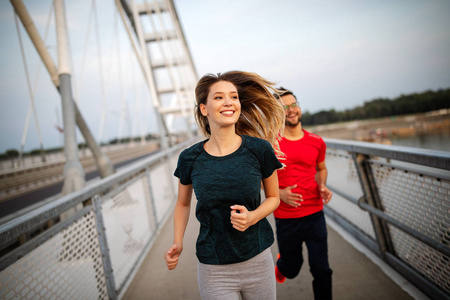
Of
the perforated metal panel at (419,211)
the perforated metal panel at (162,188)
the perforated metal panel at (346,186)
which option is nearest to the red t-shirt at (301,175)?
the perforated metal panel at (419,211)

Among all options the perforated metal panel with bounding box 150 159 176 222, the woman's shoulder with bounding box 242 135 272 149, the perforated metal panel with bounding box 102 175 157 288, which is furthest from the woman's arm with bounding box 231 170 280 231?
the perforated metal panel with bounding box 150 159 176 222

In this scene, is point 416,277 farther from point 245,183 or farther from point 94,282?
point 94,282

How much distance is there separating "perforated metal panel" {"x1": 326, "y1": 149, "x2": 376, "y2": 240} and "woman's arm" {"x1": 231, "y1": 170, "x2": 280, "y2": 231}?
1.83 metres

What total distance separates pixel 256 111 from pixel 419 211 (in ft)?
4.74

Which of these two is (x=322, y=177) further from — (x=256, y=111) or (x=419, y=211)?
(x=256, y=111)

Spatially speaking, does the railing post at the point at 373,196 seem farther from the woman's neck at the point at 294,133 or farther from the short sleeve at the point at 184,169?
the short sleeve at the point at 184,169

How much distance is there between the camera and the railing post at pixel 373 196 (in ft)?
8.62

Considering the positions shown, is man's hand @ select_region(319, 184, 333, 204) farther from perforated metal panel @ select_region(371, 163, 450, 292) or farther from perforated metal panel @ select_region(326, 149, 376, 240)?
perforated metal panel @ select_region(326, 149, 376, 240)

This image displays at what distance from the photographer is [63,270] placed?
6.13 ft

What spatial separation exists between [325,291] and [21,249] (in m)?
1.98

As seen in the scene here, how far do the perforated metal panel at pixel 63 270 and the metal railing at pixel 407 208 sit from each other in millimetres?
2399

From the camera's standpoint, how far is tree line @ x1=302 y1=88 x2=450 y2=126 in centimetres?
3425

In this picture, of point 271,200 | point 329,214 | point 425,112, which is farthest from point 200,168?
point 425,112

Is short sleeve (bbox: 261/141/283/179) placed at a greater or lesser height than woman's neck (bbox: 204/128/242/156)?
lesser
